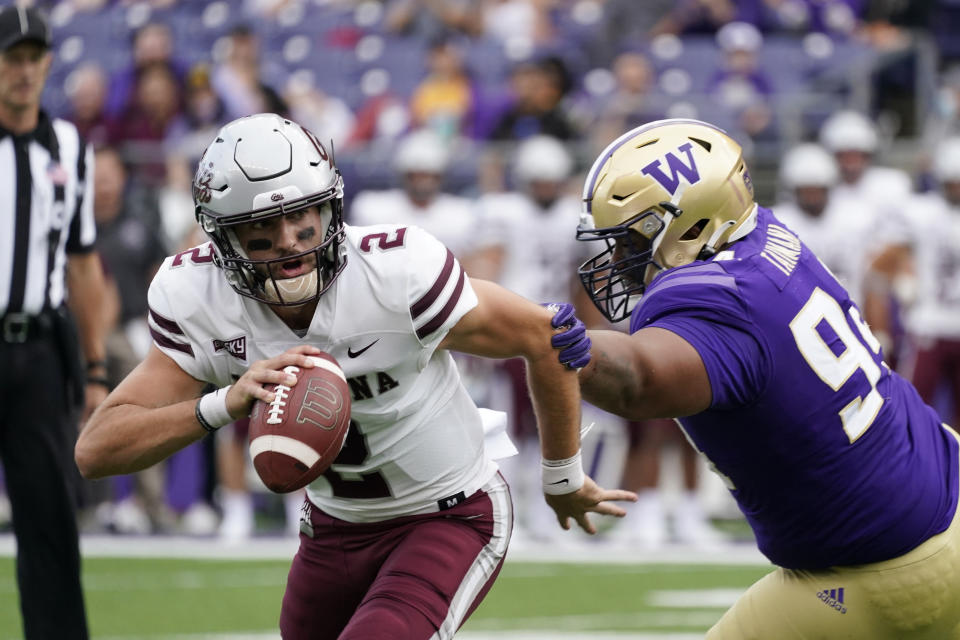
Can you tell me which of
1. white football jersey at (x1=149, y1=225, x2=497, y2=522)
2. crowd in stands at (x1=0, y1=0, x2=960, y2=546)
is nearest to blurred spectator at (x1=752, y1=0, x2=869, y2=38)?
crowd in stands at (x1=0, y1=0, x2=960, y2=546)

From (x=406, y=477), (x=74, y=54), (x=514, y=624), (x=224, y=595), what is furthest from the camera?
(x=74, y=54)

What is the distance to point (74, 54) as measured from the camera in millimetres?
11648

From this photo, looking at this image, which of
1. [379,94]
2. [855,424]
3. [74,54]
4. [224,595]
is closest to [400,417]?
[855,424]

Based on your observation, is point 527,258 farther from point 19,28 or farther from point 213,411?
point 213,411

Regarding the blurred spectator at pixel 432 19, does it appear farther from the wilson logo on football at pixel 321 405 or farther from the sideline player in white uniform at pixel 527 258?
the wilson logo on football at pixel 321 405

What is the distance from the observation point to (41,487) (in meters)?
4.40

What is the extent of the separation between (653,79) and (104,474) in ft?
26.7

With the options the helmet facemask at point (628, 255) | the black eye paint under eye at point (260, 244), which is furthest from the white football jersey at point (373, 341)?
the helmet facemask at point (628, 255)

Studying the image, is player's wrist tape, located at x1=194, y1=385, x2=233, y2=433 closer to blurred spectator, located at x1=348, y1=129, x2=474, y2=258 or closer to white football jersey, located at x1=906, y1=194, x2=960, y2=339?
blurred spectator, located at x1=348, y1=129, x2=474, y2=258

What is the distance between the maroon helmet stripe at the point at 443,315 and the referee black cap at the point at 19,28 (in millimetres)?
2070

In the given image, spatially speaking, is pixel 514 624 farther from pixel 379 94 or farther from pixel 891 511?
pixel 379 94

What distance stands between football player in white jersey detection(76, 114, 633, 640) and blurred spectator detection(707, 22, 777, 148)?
22.5 ft

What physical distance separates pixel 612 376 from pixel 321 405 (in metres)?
0.59

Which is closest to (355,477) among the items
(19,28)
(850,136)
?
(19,28)
